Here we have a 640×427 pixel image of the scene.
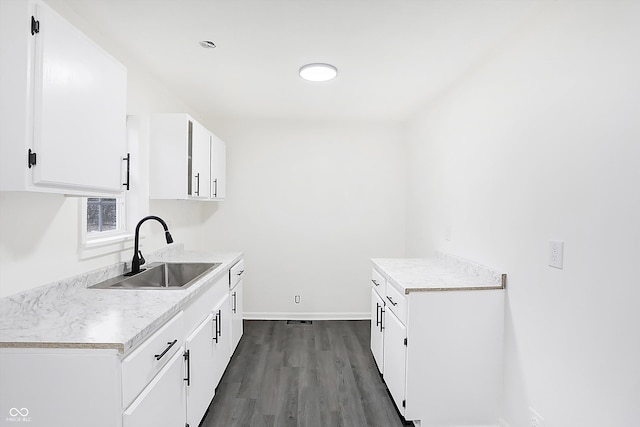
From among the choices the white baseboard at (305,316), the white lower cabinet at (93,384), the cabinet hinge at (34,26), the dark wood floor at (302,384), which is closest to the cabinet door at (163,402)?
the white lower cabinet at (93,384)

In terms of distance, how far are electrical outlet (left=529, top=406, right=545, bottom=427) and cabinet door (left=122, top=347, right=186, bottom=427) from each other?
1.83 meters

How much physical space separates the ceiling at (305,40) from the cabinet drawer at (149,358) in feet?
5.32

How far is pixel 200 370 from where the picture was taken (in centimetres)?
196

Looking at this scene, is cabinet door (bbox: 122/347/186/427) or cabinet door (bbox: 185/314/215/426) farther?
cabinet door (bbox: 185/314/215/426)

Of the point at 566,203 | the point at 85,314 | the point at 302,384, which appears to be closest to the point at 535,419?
the point at 566,203

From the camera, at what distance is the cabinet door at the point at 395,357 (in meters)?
2.05

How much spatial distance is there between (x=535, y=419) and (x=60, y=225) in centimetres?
270

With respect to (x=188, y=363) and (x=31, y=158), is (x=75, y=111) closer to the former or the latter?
(x=31, y=158)

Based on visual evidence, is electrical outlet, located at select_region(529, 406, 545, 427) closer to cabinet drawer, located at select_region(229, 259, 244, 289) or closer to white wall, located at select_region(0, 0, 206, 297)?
cabinet drawer, located at select_region(229, 259, 244, 289)

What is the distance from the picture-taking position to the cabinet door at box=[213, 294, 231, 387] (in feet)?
7.60

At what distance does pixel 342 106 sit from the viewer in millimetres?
3432

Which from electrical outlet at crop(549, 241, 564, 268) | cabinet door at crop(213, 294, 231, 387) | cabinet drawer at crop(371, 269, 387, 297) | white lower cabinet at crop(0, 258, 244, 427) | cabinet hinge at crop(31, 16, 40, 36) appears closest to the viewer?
white lower cabinet at crop(0, 258, 244, 427)

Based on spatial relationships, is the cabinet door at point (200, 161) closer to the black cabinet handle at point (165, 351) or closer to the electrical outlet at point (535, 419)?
the black cabinet handle at point (165, 351)

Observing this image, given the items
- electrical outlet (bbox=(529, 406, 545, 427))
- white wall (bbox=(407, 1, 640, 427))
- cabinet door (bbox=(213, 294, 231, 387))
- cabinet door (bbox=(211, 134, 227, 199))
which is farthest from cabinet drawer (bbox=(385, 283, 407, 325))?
cabinet door (bbox=(211, 134, 227, 199))
